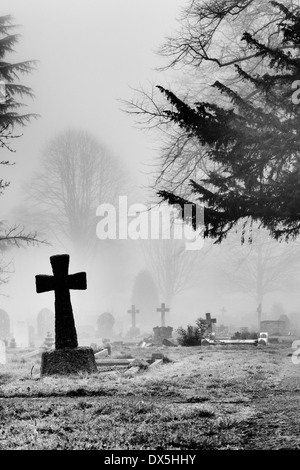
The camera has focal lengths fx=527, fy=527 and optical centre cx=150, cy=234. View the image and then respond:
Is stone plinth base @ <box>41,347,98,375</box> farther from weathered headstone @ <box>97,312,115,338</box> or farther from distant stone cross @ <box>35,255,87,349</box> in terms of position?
weathered headstone @ <box>97,312,115,338</box>

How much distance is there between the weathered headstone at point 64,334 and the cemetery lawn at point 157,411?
0.47 m

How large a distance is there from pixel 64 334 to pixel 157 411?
498cm

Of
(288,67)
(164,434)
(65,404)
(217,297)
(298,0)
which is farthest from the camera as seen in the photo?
(217,297)

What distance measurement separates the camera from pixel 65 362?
9.91m

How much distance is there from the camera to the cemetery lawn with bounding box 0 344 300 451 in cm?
437

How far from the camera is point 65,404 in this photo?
6250 mm

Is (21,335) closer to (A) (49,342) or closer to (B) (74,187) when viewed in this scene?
(A) (49,342)

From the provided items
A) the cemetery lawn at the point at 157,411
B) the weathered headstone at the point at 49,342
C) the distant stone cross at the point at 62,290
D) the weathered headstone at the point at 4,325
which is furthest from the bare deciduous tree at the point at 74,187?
the cemetery lawn at the point at 157,411

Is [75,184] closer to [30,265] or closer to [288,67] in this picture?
[30,265]

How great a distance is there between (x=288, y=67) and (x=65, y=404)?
5413 millimetres

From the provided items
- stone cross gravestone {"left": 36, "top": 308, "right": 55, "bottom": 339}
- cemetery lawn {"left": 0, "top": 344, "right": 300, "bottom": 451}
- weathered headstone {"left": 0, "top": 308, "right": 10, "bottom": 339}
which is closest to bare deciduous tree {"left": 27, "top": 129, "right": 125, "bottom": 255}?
stone cross gravestone {"left": 36, "top": 308, "right": 55, "bottom": 339}

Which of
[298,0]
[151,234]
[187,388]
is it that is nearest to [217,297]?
[151,234]

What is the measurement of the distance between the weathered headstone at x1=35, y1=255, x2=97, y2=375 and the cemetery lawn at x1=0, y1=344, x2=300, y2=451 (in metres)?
0.47

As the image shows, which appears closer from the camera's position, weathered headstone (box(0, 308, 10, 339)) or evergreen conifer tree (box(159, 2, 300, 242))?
evergreen conifer tree (box(159, 2, 300, 242))
